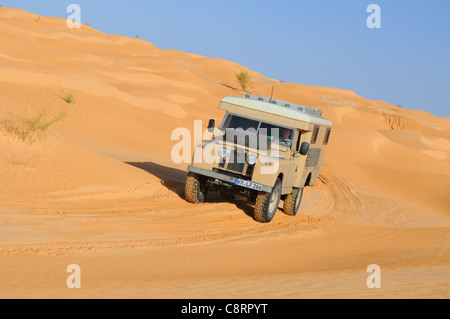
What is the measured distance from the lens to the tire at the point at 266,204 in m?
11.5

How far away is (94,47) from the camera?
6272 centimetres

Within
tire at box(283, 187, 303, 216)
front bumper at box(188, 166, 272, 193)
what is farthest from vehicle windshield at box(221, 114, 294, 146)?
tire at box(283, 187, 303, 216)

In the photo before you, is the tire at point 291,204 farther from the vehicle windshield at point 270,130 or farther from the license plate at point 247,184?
the license plate at point 247,184

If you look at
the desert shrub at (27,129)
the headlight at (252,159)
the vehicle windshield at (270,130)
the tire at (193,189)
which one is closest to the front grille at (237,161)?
the headlight at (252,159)

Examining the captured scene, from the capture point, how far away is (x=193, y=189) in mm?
12383

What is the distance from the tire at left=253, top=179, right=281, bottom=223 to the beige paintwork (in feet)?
0.86

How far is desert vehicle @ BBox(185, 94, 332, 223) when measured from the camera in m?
11.4

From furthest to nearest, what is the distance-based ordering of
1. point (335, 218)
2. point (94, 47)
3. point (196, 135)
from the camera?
point (94, 47) < point (196, 135) < point (335, 218)

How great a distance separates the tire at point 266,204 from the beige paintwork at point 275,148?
0.86 ft

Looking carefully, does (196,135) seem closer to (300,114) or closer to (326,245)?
(300,114)

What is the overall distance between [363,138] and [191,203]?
18067 mm

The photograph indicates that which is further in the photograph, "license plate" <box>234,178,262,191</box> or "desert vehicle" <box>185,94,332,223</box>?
"desert vehicle" <box>185,94,332,223</box>

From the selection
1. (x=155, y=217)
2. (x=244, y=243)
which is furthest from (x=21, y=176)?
(x=244, y=243)

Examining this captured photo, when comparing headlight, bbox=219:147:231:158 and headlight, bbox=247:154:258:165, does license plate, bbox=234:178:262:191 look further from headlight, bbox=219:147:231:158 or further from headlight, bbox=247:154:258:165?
headlight, bbox=219:147:231:158
